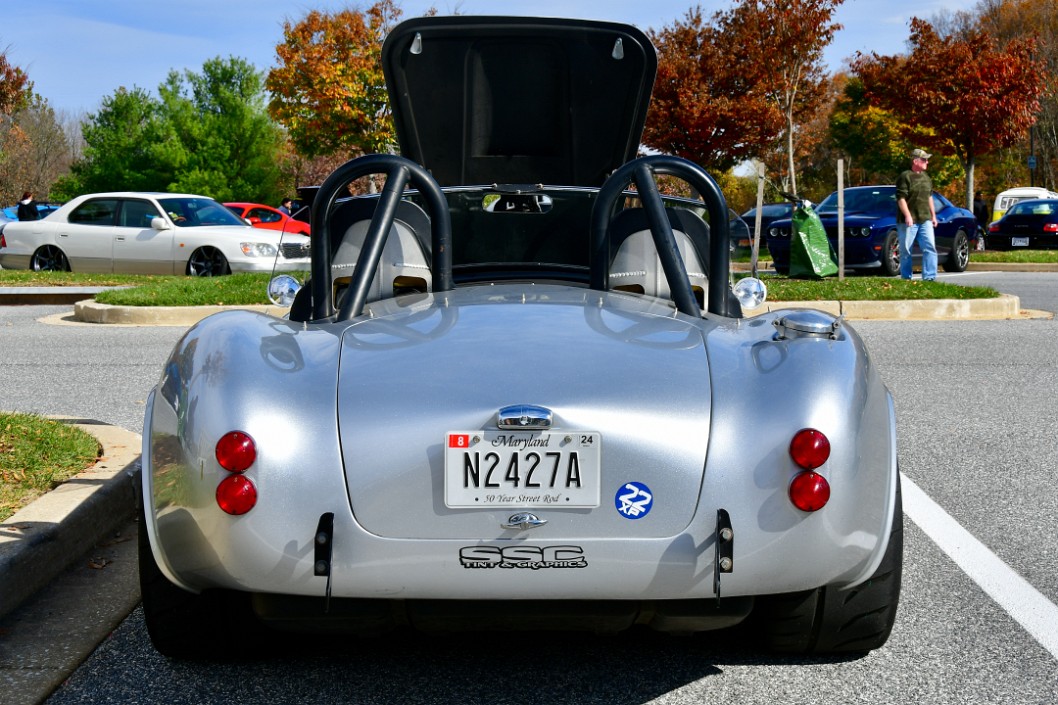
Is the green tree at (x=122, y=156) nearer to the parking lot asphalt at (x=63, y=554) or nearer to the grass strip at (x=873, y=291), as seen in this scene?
the grass strip at (x=873, y=291)

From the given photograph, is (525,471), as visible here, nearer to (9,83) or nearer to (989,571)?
(989,571)

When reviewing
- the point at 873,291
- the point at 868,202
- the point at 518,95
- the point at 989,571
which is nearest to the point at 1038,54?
the point at 868,202

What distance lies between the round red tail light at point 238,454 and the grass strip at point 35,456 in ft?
6.10

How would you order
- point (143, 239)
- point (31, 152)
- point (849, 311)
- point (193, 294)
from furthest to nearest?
point (31, 152)
point (143, 239)
point (193, 294)
point (849, 311)

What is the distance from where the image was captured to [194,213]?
18.9 metres

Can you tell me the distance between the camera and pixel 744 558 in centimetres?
271

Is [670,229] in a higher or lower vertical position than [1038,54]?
lower

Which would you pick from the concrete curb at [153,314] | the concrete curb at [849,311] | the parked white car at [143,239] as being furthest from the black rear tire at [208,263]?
the concrete curb at [153,314]

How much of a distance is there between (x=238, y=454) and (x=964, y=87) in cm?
3007

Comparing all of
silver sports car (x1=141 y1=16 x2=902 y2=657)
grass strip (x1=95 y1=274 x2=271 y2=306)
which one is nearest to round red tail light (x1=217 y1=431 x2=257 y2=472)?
silver sports car (x1=141 y1=16 x2=902 y2=657)

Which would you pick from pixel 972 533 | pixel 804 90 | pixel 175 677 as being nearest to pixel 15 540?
pixel 175 677

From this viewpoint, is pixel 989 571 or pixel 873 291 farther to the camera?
pixel 873 291

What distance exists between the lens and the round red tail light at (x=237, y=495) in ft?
8.89

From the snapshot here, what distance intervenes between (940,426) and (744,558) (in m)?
4.49
